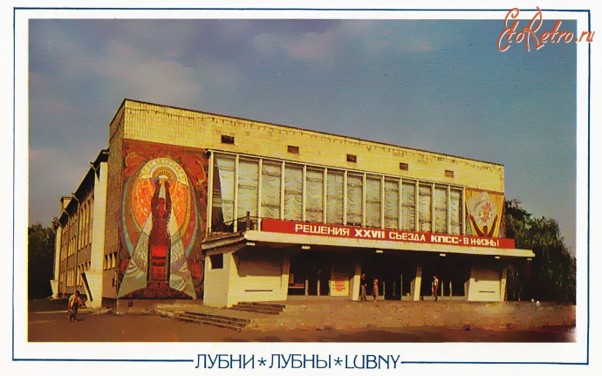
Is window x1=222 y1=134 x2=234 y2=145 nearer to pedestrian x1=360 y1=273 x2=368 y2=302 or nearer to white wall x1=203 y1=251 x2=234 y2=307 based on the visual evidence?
white wall x1=203 y1=251 x2=234 y2=307

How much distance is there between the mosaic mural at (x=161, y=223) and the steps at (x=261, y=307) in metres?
2.48

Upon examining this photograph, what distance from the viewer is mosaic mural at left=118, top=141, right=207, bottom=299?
2156 cm

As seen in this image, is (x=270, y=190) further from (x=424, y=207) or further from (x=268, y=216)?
(x=424, y=207)

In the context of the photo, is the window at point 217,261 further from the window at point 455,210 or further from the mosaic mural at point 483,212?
the mosaic mural at point 483,212

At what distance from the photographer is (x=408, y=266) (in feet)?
84.6

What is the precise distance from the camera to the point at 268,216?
24.5m

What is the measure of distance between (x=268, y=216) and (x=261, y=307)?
19.7 ft

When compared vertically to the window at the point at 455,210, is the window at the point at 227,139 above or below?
above

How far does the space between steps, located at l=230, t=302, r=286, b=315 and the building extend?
62 centimetres

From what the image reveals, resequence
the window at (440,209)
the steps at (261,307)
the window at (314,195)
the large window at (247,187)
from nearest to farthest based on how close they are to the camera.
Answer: the steps at (261,307) < the large window at (247,187) < the window at (314,195) < the window at (440,209)

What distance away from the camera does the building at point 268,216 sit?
21609mm

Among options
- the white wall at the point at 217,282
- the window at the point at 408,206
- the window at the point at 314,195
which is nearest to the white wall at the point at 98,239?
the white wall at the point at 217,282

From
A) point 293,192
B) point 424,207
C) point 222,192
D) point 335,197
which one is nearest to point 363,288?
point 335,197
